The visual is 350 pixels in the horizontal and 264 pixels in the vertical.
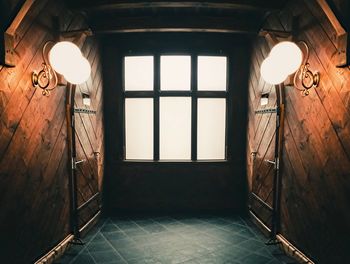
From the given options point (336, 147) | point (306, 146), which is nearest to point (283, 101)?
point (306, 146)

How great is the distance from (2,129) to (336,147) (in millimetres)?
3952

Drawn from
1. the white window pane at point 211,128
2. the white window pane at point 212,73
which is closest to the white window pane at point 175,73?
the white window pane at point 212,73

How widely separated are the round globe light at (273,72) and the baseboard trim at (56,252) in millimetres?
4236

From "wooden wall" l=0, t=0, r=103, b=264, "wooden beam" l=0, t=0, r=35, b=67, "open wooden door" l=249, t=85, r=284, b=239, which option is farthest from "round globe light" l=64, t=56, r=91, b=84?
"open wooden door" l=249, t=85, r=284, b=239

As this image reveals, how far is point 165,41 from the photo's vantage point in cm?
636

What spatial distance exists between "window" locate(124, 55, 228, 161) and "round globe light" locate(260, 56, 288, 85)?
2611 mm

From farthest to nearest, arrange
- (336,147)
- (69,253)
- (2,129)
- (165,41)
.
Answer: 1. (165,41)
2. (69,253)
3. (336,147)
4. (2,129)

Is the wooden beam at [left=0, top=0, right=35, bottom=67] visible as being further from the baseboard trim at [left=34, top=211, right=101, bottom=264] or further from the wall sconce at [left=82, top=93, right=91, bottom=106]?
the baseboard trim at [left=34, top=211, right=101, bottom=264]

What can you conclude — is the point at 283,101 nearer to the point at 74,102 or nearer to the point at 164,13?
the point at 164,13

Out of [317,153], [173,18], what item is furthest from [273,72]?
[173,18]

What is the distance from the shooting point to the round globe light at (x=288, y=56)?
3.43 m

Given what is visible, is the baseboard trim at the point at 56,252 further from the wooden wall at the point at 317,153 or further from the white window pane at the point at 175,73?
the white window pane at the point at 175,73

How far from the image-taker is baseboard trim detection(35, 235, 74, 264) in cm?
383

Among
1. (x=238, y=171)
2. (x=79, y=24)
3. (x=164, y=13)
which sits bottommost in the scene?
(x=238, y=171)
